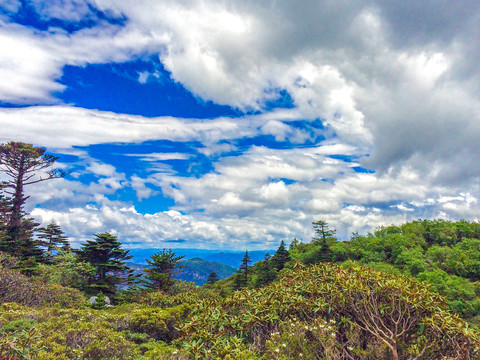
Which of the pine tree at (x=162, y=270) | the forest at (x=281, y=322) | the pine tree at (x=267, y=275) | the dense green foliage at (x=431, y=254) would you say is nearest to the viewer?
the forest at (x=281, y=322)

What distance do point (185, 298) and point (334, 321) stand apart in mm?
10639

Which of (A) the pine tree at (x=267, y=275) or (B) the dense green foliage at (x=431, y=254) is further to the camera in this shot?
(A) the pine tree at (x=267, y=275)

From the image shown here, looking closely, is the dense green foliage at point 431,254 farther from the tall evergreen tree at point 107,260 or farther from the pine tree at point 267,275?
the tall evergreen tree at point 107,260

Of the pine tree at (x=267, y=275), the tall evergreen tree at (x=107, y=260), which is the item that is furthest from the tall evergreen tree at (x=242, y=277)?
the tall evergreen tree at (x=107, y=260)

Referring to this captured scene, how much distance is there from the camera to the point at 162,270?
26.5m

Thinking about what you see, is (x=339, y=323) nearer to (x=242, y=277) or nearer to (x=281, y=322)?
(x=281, y=322)

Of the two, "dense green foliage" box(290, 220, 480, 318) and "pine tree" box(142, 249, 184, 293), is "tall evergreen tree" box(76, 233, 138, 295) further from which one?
"dense green foliage" box(290, 220, 480, 318)

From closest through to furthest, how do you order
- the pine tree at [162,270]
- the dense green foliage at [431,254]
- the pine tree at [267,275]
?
the dense green foliage at [431,254], the pine tree at [162,270], the pine tree at [267,275]

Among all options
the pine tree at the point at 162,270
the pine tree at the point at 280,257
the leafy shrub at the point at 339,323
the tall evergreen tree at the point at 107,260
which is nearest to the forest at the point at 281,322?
the leafy shrub at the point at 339,323

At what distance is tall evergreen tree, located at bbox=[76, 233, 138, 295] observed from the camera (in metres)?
29.1

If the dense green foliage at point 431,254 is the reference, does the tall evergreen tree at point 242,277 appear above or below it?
below

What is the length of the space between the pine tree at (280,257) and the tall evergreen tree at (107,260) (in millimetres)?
14657

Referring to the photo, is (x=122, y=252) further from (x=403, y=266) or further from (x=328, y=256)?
(x=403, y=266)

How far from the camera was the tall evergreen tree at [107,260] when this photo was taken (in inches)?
1146
